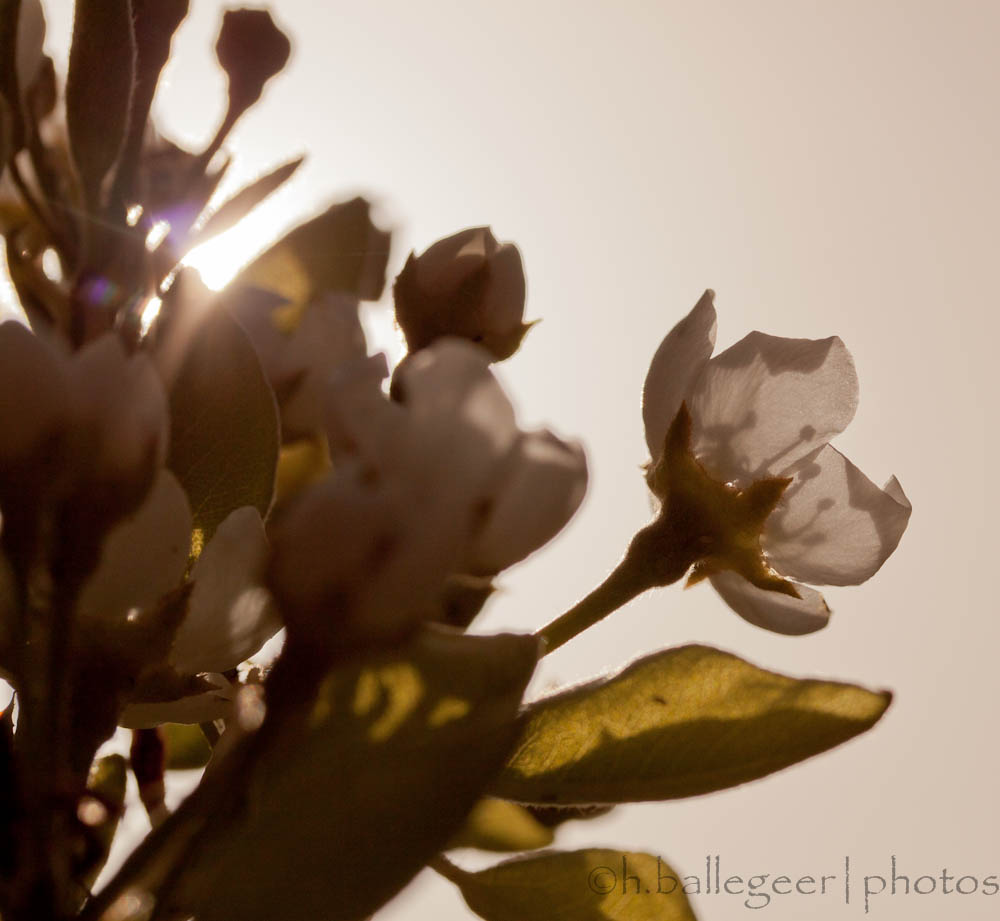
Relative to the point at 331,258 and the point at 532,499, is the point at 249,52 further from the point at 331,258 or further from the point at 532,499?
the point at 532,499

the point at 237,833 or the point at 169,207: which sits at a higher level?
the point at 169,207

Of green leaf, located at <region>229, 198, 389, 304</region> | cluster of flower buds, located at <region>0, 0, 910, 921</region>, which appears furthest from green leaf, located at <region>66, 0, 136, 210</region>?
green leaf, located at <region>229, 198, 389, 304</region>

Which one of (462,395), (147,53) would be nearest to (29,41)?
(147,53)

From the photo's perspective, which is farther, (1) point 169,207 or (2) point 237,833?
(1) point 169,207

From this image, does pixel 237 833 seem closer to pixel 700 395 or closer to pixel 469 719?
pixel 469 719

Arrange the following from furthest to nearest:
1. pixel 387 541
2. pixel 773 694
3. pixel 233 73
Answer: pixel 233 73, pixel 773 694, pixel 387 541

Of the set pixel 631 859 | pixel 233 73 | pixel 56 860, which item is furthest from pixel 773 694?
pixel 233 73
